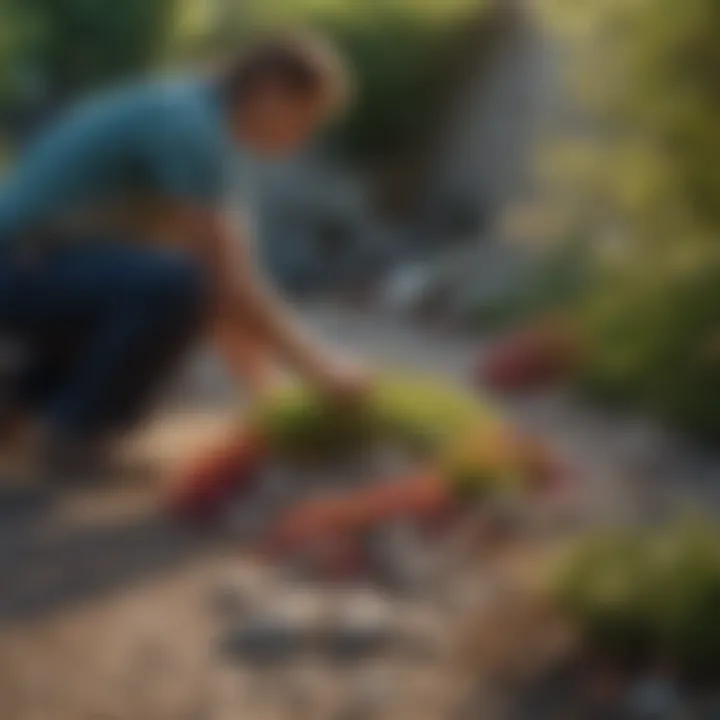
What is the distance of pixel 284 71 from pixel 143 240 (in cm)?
62

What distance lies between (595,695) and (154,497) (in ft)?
4.83

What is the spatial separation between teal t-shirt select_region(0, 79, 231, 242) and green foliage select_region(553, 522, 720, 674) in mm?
1492

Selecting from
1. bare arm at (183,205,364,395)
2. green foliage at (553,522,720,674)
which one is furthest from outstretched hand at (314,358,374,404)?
green foliage at (553,522,720,674)

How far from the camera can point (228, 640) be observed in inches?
140

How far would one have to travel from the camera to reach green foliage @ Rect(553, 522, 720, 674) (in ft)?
10.7

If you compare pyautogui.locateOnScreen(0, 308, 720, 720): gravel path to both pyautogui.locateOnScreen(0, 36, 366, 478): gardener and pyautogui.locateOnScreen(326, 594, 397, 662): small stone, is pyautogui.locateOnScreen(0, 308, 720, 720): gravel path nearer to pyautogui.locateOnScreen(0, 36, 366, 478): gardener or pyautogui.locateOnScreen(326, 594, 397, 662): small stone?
pyautogui.locateOnScreen(326, 594, 397, 662): small stone

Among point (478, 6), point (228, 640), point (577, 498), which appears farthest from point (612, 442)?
point (478, 6)

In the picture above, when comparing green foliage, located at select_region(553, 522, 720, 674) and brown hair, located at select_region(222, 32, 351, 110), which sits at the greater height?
brown hair, located at select_region(222, 32, 351, 110)

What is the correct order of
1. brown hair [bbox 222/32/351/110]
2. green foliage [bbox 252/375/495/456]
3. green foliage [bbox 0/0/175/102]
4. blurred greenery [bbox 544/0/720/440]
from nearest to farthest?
blurred greenery [bbox 544/0/720/440], brown hair [bbox 222/32/351/110], green foliage [bbox 252/375/495/456], green foliage [bbox 0/0/175/102]

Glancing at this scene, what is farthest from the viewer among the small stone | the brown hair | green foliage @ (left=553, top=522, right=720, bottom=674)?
the brown hair

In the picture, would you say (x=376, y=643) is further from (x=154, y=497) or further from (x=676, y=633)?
(x=154, y=497)

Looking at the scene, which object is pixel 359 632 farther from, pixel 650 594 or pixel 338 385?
pixel 338 385

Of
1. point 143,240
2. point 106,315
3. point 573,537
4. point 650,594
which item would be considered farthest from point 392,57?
point 650,594

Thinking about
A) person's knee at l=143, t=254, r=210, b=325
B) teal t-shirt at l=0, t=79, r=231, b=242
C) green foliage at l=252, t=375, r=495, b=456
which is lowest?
green foliage at l=252, t=375, r=495, b=456
